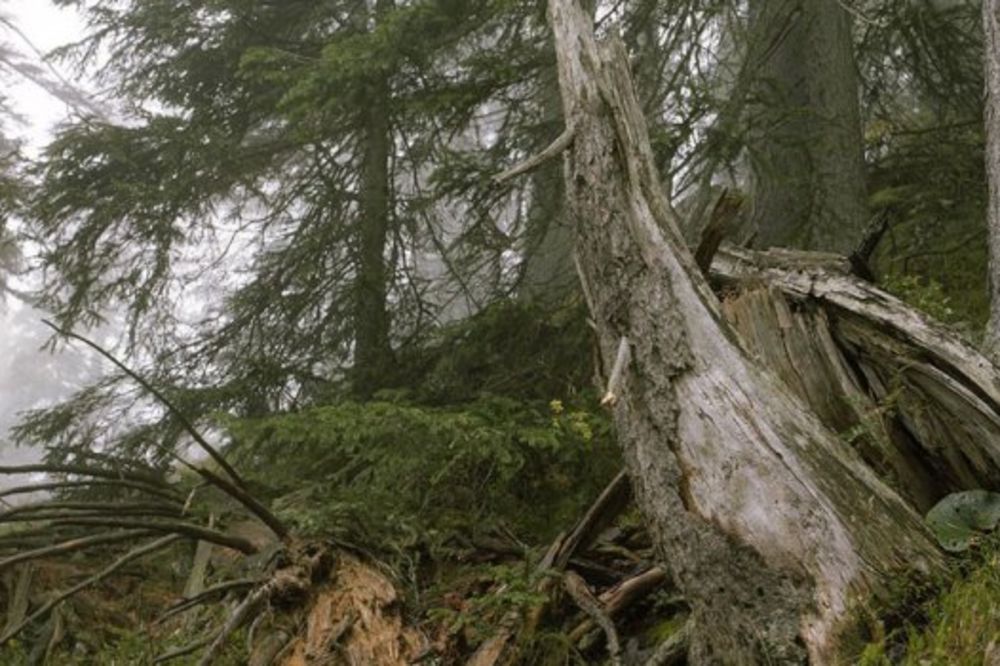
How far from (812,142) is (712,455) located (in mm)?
4127

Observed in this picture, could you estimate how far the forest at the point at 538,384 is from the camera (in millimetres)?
2516

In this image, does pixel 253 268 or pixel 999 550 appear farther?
pixel 253 268

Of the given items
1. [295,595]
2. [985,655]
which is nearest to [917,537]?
[985,655]

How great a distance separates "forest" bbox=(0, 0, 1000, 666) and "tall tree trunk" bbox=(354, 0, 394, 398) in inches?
1.2

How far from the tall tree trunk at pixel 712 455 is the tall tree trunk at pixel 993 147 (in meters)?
1.22

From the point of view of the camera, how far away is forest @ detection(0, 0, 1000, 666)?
2516 millimetres

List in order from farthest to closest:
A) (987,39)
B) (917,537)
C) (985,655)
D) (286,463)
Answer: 1. (286,463)
2. (987,39)
3. (917,537)
4. (985,655)

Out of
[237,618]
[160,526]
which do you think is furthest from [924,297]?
[160,526]

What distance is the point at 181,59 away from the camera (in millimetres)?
7684

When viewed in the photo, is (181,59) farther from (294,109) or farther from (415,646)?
(415,646)

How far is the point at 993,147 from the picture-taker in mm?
3607

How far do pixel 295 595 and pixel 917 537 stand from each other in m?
2.28

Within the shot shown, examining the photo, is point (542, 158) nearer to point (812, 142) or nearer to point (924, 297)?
point (924, 297)

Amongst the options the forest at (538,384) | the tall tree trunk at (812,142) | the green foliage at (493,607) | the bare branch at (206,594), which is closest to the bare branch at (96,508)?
the forest at (538,384)
